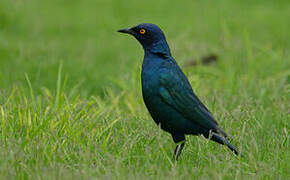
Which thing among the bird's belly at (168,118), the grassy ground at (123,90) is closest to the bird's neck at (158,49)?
the bird's belly at (168,118)

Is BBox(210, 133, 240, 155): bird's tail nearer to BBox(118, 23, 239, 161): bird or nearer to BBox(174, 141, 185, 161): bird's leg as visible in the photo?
BBox(118, 23, 239, 161): bird

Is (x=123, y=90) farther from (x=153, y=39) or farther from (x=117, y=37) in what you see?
(x=117, y=37)

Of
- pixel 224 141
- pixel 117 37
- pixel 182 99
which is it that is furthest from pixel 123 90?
pixel 117 37

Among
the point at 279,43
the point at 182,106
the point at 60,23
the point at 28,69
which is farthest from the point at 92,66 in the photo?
the point at 182,106

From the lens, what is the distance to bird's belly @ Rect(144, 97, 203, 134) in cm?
411

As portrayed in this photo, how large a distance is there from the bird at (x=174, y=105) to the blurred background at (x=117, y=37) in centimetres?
200

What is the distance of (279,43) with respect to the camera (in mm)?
8633

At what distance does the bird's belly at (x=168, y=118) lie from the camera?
411 centimetres

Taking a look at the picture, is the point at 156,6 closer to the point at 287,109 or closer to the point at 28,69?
the point at 28,69

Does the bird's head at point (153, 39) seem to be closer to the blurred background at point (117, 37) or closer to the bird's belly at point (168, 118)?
the bird's belly at point (168, 118)

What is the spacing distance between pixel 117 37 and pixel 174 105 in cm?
527

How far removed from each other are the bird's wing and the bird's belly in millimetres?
33

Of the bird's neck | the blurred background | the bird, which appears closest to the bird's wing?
the bird

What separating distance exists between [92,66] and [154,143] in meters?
3.31
